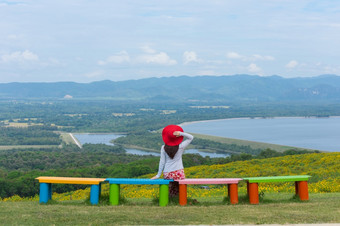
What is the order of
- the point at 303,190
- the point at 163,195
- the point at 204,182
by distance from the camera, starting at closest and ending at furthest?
the point at 163,195 < the point at 204,182 < the point at 303,190

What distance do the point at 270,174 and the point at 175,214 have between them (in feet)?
48.2

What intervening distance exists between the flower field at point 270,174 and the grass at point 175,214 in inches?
226

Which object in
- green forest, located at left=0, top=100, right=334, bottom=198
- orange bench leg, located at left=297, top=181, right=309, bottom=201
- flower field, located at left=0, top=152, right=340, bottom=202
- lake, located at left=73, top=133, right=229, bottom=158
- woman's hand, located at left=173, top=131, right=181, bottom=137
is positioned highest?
woman's hand, located at left=173, top=131, right=181, bottom=137

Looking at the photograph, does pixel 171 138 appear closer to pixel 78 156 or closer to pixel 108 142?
pixel 78 156

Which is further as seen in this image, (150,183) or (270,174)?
(270,174)

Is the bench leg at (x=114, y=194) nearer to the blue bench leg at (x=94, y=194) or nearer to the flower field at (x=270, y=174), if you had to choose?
the blue bench leg at (x=94, y=194)

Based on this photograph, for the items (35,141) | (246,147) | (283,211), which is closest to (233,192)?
(283,211)

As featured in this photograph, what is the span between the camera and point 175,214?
1072cm

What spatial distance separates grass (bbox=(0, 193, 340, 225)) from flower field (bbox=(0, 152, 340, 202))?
5.74m

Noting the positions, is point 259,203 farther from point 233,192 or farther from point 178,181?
point 178,181

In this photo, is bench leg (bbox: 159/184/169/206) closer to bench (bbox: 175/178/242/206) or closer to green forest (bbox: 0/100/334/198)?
bench (bbox: 175/178/242/206)

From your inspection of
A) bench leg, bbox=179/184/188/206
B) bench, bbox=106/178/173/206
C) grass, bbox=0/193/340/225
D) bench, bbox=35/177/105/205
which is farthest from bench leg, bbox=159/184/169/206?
bench, bbox=35/177/105/205

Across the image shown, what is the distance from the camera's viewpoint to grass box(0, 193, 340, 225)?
987 centimetres

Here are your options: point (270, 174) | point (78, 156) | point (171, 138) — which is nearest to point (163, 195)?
point (171, 138)
